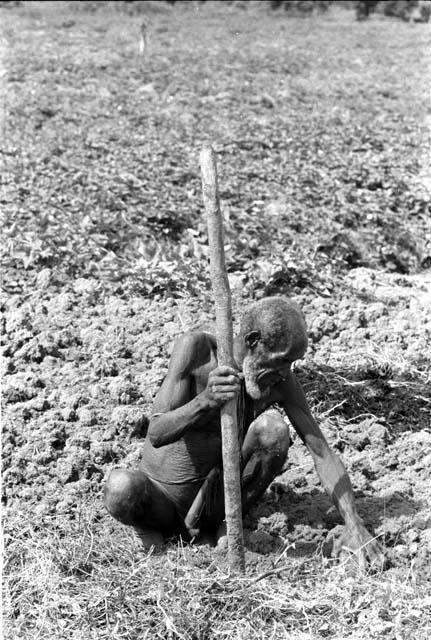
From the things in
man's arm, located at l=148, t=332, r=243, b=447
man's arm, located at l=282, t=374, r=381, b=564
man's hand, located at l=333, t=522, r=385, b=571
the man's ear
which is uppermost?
the man's ear

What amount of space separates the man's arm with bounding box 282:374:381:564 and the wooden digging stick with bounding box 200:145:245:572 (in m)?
0.48

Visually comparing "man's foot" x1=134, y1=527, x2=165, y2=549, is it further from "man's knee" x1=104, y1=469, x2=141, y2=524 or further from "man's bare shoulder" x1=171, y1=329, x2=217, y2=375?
"man's bare shoulder" x1=171, y1=329, x2=217, y2=375

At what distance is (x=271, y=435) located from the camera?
13.0 ft

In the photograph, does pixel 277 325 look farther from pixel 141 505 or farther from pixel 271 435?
pixel 141 505

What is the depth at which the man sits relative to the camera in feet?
11.8

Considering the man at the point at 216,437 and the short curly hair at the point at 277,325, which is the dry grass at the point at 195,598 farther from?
the short curly hair at the point at 277,325

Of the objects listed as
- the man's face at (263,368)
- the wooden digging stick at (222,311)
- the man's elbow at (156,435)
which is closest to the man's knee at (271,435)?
the man's face at (263,368)

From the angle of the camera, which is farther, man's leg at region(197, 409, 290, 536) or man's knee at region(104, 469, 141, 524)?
man's leg at region(197, 409, 290, 536)

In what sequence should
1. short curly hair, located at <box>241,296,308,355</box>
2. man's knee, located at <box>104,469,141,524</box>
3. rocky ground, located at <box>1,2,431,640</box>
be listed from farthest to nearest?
man's knee, located at <box>104,469,141,524</box>
rocky ground, located at <box>1,2,431,640</box>
short curly hair, located at <box>241,296,308,355</box>

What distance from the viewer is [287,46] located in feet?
60.4

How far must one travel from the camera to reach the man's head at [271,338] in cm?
358

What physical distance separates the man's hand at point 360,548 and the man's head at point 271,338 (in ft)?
2.49

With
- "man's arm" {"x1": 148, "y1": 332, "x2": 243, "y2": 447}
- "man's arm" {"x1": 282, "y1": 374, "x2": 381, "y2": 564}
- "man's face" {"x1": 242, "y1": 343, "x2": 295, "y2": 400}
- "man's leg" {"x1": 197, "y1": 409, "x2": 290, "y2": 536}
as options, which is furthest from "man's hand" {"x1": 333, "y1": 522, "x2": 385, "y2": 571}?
"man's arm" {"x1": 148, "y1": 332, "x2": 243, "y2": 447}

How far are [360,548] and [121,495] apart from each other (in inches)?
38.9
